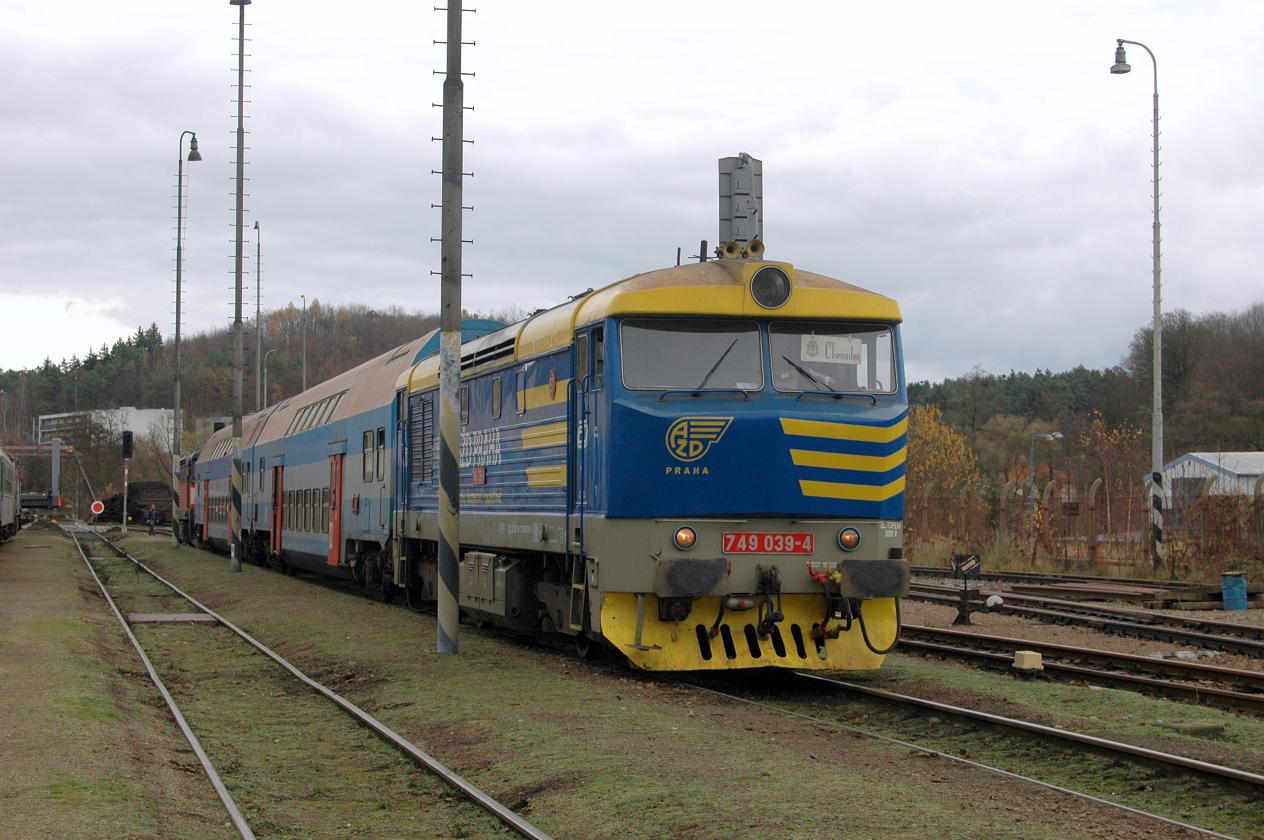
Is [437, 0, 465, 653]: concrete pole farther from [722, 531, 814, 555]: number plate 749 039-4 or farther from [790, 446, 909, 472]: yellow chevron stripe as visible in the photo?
[790, 446, 909, 472]: yellow chevron stripe

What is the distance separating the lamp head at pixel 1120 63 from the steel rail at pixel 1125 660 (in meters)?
18.0

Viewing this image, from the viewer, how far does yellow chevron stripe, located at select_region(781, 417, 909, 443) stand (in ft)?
39.9

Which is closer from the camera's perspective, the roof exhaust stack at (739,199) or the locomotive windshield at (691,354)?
the locomotive windshield at (691,354)

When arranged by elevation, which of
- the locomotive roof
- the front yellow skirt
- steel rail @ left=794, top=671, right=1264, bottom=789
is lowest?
steel rail @ left=794, top=671, right=1264, bottom=789

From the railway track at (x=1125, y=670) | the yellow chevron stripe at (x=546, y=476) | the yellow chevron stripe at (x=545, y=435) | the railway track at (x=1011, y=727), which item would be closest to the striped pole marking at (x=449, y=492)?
the yellow chevron stripe at (x=545, y=435)

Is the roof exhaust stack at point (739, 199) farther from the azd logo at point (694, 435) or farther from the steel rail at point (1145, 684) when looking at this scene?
the azd logo at point (694, 435)

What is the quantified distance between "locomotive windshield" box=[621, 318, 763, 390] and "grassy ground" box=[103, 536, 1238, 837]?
9.18ft

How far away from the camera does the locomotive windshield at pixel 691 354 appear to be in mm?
12172

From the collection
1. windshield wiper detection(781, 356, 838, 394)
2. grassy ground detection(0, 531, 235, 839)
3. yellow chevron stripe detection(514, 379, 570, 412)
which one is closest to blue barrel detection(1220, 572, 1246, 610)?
windshield wiper detection(781, 356, 838, 394)

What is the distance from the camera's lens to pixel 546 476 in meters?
13.9

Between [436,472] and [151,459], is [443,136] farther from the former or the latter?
[151,459]

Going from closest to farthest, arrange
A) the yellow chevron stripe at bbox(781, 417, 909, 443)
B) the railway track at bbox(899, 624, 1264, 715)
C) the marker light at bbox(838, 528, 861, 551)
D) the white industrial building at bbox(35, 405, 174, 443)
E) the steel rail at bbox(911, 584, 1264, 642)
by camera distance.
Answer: the railway track at bbox(899, 624, 1264, 715) < the yellow chevron stripe at bbox(781, 417, 909, 443) < the marker light at bbox(838, 528, 861, 551) < the steel rail at bbox(911, 584, 1264, 642) < the white industrial building at bbox(35, 405, 174, 443)

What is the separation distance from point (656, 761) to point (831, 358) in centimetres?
492

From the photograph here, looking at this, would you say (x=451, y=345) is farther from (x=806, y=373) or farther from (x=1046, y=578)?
(x=1046, y=578)
